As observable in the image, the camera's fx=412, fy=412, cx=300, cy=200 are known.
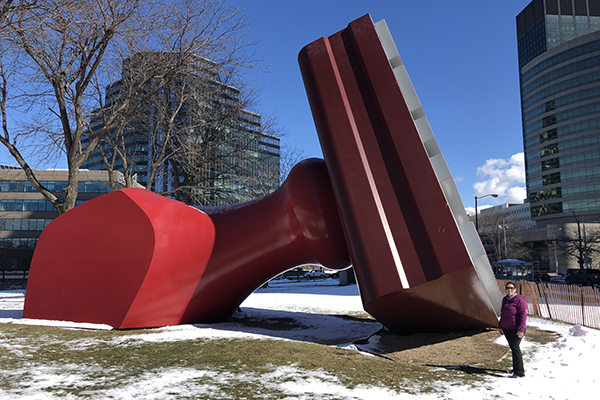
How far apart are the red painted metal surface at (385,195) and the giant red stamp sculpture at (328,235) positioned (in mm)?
20

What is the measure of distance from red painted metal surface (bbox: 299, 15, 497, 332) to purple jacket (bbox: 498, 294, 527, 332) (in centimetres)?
69

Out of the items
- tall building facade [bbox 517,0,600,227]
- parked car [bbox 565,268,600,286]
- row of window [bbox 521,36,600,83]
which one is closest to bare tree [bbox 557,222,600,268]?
tall building facade [bbox 517,0,600,227]

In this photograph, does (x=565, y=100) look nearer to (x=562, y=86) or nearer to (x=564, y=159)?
(x=562, y=86)

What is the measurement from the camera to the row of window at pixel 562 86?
6589 centimetres

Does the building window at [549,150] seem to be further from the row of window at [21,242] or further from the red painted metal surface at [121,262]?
the row of window at [21,242]

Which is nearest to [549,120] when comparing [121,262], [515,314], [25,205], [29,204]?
[515,314]

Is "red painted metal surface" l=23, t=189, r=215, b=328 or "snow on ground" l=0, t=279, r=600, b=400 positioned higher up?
"red painted metal surface" l=23, t=189, r=215, b=328

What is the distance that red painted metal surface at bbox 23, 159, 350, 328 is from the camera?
8234 millimetres

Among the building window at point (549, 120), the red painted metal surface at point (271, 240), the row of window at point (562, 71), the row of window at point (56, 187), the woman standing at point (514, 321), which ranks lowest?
the woman standing at point (514, 321)

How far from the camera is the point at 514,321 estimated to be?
17.6ft

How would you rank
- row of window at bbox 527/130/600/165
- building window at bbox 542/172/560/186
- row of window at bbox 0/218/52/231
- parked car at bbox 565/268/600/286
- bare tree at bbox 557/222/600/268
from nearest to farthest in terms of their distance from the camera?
parked car at bbox 565/268/600/286 < bare tree at bbox 557/222/600/268 < row of window at bbox 0/218/52/231 < row of window at bbox 527/130/600/165 < building window at bbox 542/172/560/186

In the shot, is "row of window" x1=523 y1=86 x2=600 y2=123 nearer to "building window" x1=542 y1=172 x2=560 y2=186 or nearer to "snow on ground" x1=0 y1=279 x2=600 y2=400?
"building window" x1=542 y1=172 x2=560 y2=186

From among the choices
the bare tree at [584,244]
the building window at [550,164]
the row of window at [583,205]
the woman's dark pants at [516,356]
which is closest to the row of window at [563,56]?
the building window at [550,164]

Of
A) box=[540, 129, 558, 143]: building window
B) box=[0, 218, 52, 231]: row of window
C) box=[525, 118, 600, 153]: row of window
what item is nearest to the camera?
box=[0, 218, 52, 231]: row of window
